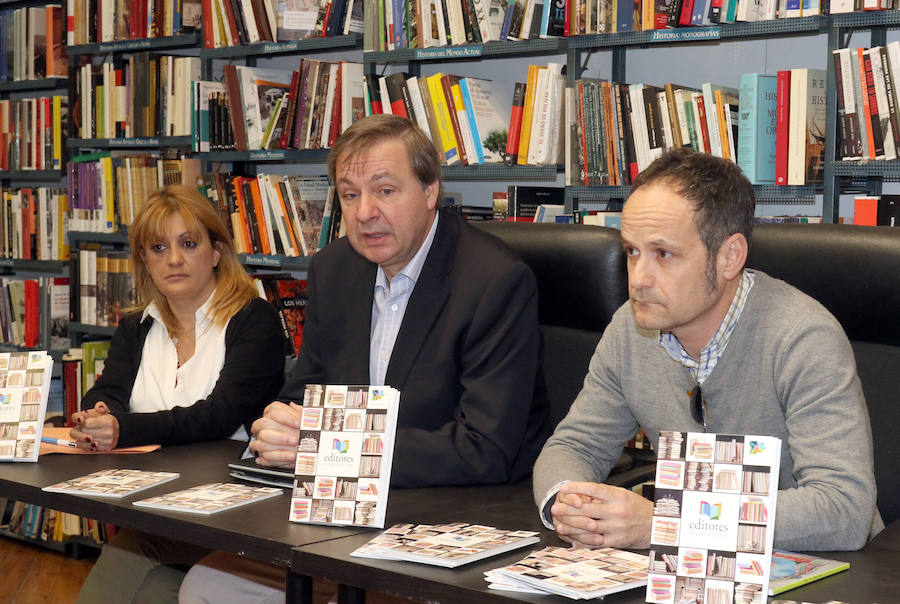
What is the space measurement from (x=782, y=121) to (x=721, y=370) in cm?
119

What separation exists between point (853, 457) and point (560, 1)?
6.03ft

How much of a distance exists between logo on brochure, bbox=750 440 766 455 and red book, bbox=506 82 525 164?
196cm

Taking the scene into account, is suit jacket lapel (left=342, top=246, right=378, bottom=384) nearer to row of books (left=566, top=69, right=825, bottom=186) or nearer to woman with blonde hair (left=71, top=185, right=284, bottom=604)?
woman with blonde hair (left=71, top=185, right=284, bottom=604)

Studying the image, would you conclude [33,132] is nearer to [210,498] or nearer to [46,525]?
[46,525]

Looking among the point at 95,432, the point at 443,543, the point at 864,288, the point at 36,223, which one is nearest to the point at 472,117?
the point at 95,432

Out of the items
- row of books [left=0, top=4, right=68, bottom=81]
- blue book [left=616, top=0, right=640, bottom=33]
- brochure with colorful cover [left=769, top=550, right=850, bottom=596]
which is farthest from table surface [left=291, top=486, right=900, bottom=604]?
row of books [left=0, top=4, right=68, bottom=81]

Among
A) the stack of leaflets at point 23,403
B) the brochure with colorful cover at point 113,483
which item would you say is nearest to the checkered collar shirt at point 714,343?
the brochure with colorful cover at point 113,483

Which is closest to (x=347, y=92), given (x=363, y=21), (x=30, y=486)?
(x=363, y=21)

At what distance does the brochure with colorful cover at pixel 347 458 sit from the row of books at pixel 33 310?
3166 millimetres

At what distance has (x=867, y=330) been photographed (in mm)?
1729

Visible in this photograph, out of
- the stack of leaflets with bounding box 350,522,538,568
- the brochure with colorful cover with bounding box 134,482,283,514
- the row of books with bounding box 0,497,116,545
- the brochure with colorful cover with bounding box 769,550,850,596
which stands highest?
the brochure with colorful cover with bounding box 769,550,850,596

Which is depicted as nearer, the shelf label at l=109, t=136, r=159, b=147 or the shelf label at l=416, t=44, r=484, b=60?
the shelf label at l=416, t=44, r=484, b=60

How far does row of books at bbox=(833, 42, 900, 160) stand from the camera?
2.41m

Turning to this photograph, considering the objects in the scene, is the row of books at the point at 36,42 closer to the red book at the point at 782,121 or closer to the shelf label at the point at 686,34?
the shelf label at the point at 686,34
